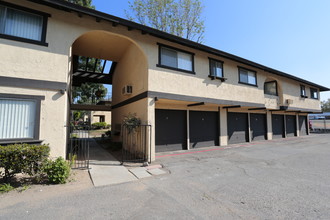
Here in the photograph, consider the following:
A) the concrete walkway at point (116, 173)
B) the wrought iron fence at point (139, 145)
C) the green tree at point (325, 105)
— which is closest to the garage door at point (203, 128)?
the wrought iron fence at point (139, 145)

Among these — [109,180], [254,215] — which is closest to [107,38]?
[109,180]

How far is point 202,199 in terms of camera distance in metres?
3.97

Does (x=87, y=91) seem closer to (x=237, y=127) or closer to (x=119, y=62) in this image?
(x=119, y=62)

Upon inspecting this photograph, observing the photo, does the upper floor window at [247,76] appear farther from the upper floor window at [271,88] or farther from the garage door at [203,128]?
the upper floor window at [271,88]

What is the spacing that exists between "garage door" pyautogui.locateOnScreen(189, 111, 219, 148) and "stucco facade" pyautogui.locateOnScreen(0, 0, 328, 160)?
11.2 inches

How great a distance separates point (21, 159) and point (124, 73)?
7.98 metres

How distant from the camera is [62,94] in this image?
6.09 metres

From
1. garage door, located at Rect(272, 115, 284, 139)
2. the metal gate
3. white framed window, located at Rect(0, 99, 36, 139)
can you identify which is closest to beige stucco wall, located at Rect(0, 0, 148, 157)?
white framed window, located at Rect(0, 99, 36, 139)

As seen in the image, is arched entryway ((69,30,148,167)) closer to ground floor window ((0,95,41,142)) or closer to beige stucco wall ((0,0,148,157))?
beige stucco wall ((0,0,148,157))

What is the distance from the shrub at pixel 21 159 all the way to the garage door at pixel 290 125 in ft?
68.6

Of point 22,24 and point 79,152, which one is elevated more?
point 22,24

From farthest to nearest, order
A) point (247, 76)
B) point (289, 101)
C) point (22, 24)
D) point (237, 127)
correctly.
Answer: point (289, 101)
point (237, 127)
point (247, 76)
point (22, 24)

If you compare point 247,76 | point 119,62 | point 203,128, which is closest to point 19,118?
point 119,62

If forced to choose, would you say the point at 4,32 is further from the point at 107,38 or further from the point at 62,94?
the point at 107,38
